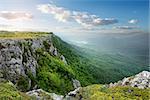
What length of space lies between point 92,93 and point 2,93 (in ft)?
57.1

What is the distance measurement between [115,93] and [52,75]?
66223mm

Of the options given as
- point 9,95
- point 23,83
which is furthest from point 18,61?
point 9,95

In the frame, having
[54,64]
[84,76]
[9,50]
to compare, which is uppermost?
[9,50]

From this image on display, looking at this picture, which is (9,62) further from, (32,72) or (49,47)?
(49,47)

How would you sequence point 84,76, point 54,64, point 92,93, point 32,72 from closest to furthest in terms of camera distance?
point 92,93 < point 32,72 < point 54,64 < point 84,76

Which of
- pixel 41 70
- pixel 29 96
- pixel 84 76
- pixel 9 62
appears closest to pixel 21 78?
pixel 9 62

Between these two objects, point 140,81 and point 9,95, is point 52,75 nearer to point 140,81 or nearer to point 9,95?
point 140,81

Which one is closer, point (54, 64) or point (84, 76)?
point (54, 64)

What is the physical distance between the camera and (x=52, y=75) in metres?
134

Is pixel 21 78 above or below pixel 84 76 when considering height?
above

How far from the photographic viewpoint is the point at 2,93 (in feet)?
218

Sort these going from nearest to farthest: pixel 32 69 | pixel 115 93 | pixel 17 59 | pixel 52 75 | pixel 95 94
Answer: pixel 115 93, pixel 95 94, pixel 17 59, pixel 32 69, pixel 52 75

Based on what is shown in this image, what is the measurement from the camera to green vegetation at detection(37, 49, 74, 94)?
124525mm

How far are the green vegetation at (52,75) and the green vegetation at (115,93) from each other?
4799cm
